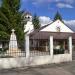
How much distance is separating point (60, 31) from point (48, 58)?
3586 centimetres

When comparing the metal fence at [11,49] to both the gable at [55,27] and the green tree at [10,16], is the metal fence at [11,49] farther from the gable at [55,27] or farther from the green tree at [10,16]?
the gable at [55,27]

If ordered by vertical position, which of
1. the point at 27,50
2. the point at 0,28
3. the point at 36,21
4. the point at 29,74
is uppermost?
the point at 36,21

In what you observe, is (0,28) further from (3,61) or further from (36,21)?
(36,21)

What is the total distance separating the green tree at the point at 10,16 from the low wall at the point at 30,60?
20.3 m

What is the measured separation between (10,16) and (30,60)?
76.2ft

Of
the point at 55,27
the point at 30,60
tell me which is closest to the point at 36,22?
the point at 55,27

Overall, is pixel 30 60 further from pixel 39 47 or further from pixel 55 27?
pixel 55 27

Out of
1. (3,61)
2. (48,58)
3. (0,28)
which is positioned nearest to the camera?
(3,61)

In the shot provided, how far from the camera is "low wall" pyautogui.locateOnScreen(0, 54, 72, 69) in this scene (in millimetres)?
16578

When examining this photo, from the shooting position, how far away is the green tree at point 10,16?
131 feet

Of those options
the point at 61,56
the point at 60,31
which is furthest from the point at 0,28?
the point at 61,56

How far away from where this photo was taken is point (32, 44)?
18.3m

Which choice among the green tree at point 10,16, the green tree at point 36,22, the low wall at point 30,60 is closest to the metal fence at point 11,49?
the low wall at point 30,60

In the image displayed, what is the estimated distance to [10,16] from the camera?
132 feet
